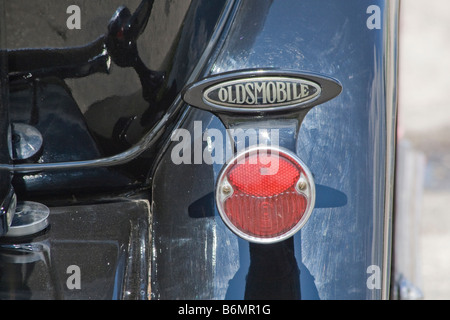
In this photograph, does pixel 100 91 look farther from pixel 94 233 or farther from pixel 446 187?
pixel 446 187

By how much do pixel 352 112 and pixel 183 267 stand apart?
0.59m

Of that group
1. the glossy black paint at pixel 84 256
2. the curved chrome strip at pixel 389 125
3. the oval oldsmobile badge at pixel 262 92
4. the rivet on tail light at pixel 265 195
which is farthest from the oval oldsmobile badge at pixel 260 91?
the glossy black paint at pixel 84 256

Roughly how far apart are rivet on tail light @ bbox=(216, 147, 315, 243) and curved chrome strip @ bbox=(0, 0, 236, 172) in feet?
1.20

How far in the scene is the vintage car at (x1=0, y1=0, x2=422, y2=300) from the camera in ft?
4.99

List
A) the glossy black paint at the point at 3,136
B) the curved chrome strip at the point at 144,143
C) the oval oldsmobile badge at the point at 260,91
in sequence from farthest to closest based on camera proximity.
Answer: the curved chrome strip at the point at 144,143, the glossy black paint at the point at 3,136, the oval oldsmobile badge at the point at 260,91

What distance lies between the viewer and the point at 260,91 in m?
1.47

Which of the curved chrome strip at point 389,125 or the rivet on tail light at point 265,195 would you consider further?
the curved chrome strip at point 389,125

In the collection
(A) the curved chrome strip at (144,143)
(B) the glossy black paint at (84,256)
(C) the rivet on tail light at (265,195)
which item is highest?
(A) the curved chrome strip at (144,143)

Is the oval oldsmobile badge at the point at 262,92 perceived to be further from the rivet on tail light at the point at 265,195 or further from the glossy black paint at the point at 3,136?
the glossy black paint at the point at 3,136

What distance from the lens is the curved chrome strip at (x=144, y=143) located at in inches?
69.2

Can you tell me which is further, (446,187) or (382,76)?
(446,187)

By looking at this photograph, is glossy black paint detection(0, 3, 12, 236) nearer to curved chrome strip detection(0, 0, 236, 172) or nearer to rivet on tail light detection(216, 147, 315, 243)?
curved chrome strip detection(0, 0, 236, 172)

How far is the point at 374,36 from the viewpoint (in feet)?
Result: 5.55
